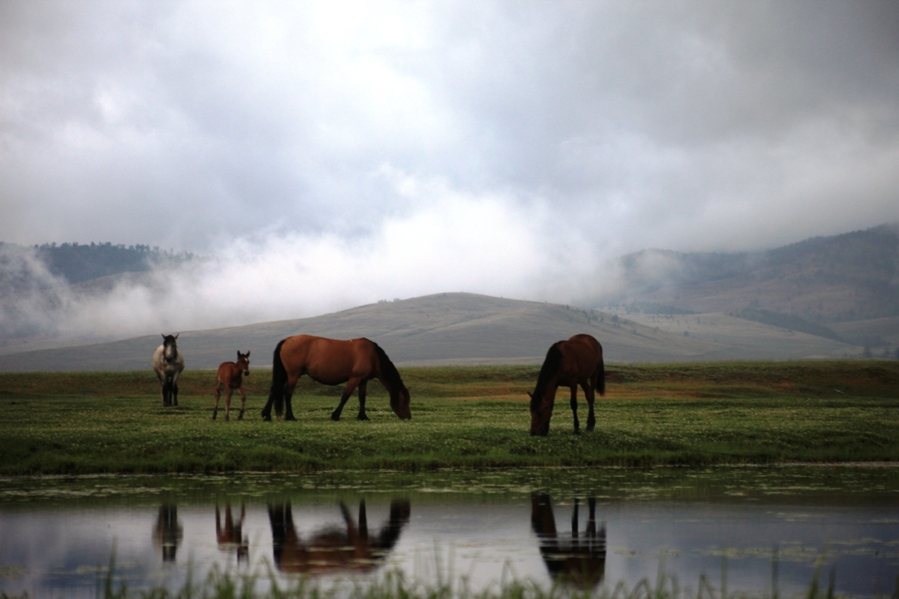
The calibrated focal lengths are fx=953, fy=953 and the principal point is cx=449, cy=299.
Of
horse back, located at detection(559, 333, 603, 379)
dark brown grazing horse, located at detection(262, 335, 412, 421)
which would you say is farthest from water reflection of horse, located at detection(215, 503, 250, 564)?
dark brown grazing horse, located at detection(262, 335, 412, 421)

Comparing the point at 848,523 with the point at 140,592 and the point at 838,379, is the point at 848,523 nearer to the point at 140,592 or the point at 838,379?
the point at 140,592

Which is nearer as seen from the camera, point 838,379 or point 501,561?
point 501,561

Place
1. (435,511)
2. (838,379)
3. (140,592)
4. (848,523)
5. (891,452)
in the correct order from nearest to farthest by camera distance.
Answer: (140,592), (848,523), (435,511), (891,452), (838,379)

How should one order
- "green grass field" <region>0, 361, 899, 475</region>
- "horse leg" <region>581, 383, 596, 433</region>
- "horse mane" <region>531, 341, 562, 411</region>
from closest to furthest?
"green grass field" <region>0, 361, 899, 475</region>
"horse mane" <region>531, 341, 562, 411</region>
"horse leg" <region>581, 383, 596, 433</region>

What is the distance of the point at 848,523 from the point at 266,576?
1003 cm

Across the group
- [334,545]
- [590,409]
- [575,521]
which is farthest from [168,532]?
A: [590,409]

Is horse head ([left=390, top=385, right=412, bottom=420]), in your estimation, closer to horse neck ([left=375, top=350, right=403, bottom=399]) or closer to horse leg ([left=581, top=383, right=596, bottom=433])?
horse neck ([left=375, top=350, right=403, bottom=399])

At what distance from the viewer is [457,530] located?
Result: 50.9 feet

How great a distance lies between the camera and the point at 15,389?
61.4 m

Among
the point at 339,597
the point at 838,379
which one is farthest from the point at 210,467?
the point at 838,379

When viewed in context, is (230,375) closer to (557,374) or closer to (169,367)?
(169,367)

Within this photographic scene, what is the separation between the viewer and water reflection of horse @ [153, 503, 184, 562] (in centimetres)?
1396

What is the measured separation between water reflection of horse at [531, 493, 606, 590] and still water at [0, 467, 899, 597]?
46 millimetres

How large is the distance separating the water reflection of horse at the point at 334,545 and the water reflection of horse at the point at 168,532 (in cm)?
147
